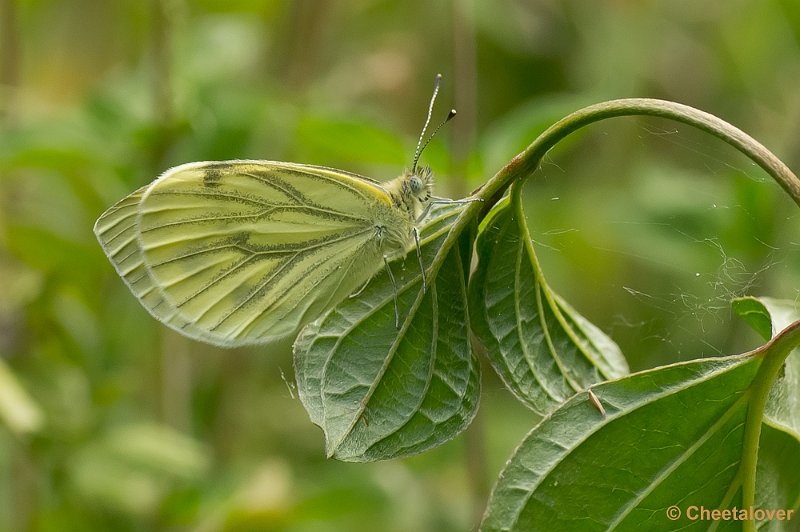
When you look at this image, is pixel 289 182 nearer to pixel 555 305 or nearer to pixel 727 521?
pixel 555 305

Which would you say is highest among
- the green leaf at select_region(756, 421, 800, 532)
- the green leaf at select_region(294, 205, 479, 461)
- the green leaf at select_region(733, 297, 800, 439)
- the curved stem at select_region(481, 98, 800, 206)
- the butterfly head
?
the butterfly head

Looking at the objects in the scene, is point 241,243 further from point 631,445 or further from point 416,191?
point 631,445

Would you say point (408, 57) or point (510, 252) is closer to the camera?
point (510, 252)

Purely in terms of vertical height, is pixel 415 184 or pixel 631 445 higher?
pixel 415 184

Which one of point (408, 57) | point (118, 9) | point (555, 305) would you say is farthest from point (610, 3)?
point (555, 305)

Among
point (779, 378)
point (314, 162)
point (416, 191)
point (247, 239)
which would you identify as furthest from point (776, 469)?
point (314, 162)

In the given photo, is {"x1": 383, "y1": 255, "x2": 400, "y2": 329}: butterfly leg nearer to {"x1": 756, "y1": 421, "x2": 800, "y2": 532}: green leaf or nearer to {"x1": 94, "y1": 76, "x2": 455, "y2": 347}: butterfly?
{"x1": 94, "y1": 76, "x2": 455, "y2": 347}: butterfly

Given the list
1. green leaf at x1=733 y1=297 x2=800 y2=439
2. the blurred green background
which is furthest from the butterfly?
green leaf at x1=733 y1=297 x2=800 y2=439
